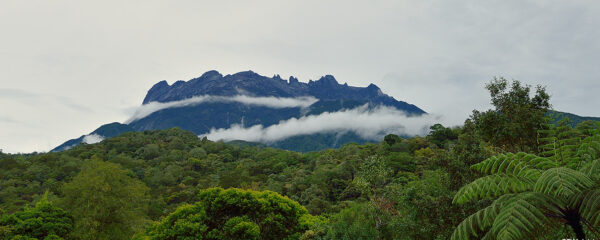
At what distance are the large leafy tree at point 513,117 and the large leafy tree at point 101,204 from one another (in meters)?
25.5

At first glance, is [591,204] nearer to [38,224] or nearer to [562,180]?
[562,180]

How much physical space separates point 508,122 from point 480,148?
20.3ft

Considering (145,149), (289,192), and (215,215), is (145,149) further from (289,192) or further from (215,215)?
(215,215)

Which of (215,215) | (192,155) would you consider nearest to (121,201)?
(215,215)

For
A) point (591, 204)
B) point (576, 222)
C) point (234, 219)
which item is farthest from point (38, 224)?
point (591, 204)

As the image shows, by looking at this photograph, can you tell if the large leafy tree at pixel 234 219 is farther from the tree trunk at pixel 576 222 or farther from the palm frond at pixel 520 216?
the tree trunk at pixel 576 222

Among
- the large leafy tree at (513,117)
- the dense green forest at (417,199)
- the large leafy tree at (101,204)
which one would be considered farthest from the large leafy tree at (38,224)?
the large leafy tree at (513,117)

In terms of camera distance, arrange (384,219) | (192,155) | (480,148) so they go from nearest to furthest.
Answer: (480,148) → (384,219) → (192,155)

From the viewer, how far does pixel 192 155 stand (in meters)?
97.4

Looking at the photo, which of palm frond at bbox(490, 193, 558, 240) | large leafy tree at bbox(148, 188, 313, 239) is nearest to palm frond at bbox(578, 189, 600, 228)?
palm frond at bbox(490, 193, 558, 240)

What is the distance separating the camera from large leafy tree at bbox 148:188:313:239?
67.5 ft

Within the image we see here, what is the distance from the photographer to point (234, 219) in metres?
21.1

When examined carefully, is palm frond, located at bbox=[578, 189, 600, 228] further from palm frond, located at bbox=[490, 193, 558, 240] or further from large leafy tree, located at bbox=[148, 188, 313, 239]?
large leafy tree, located at bbox=[148, 188, 313, 239]

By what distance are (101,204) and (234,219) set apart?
12640 mm
